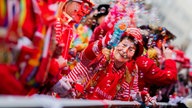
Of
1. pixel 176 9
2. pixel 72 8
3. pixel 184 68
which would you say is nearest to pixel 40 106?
pixel 72 8

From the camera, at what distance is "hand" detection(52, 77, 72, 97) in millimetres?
2666

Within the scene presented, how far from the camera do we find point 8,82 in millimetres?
1775

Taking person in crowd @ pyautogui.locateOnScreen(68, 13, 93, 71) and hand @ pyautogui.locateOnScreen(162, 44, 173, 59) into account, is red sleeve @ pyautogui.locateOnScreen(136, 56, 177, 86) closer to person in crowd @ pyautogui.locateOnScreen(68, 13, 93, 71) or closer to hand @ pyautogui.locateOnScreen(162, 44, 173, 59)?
hand @ pyautogui.locateOnScreen(162, 44, 173, 59)

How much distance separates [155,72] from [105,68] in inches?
46.6

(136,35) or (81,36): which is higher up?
(81,36)

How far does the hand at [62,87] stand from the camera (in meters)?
2.67

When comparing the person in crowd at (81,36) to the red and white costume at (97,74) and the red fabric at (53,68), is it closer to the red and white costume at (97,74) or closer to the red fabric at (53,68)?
the red and white costume at (97,74)

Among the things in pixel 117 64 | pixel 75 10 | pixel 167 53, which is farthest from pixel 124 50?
pixel 167 53

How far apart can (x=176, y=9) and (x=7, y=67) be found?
7.29m

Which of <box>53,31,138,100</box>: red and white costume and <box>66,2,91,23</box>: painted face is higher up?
<box>66,2,91,23</box>: painted face

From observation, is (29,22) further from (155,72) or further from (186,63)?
(186,63)

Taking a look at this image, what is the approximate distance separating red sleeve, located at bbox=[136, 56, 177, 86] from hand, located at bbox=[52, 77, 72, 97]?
1.25m

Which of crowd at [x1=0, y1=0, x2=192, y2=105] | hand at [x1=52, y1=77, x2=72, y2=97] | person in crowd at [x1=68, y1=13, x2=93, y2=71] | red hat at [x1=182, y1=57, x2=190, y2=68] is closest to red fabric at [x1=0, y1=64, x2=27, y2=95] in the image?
crowd at [x1=0, y1=0, x2=192, y2=105]

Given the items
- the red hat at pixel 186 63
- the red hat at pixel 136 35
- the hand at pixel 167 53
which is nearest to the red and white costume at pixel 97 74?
the red hat at pixel 136 35
